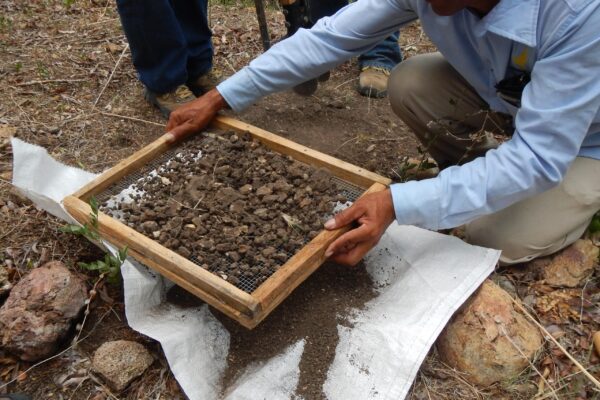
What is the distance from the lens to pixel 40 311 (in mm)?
1755

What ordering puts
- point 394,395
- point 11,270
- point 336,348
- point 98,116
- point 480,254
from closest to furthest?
point 394,395 < point 336,348 < point 480,254 < point 11,270 < point 98,116

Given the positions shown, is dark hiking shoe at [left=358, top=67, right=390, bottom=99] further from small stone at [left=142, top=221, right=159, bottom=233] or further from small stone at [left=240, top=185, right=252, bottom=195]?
small stone at [left=142, top=221, right=159, bottom=233]

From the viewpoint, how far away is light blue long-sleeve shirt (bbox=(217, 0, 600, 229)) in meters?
1.48

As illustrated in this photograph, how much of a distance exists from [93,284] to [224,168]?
2.21ft

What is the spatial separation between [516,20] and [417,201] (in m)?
0.63

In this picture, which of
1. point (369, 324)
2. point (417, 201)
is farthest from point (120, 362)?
point (417, 201)

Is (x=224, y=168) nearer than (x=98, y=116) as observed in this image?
Yes

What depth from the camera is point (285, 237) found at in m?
1.75

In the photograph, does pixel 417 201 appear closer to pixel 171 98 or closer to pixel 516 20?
pixel 516 20

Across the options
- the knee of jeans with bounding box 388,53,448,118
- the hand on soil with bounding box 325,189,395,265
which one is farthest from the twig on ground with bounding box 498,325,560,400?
the knee of jeans with bounding box 388,53,448,118

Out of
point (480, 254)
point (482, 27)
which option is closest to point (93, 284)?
point (480, 254)

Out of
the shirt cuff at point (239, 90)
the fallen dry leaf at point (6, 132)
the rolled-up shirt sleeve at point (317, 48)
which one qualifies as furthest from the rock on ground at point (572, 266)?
the fallen dry leaf at point (6, 132)

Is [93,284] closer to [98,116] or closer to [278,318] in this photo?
[278,318]

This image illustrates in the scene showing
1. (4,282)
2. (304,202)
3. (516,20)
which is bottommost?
(4,282)
